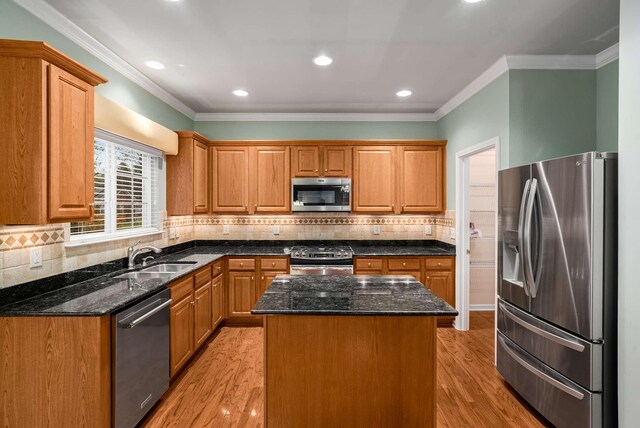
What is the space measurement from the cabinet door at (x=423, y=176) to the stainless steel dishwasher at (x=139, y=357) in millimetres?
3252

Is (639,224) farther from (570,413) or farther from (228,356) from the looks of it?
(228,356)

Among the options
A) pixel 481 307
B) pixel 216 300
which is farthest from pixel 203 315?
pixel 481 307

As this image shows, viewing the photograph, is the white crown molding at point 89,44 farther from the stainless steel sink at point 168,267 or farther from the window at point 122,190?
the stainless steel sink at point 168,267

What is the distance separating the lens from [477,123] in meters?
3.63

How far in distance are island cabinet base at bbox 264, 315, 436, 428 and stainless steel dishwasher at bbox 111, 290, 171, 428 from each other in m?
0.94

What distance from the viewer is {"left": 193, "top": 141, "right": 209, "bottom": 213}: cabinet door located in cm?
415

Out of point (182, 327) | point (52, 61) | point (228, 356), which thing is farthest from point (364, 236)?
point (52, 61)

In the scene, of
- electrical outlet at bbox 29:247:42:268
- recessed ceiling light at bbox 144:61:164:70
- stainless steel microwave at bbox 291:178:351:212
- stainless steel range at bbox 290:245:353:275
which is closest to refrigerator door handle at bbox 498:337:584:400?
stainless steel range at bbox 290:245:353:275

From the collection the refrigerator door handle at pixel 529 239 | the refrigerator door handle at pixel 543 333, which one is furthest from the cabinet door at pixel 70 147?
the refrigerator door handle at pixel 543 333

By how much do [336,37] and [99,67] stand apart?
2.05 metres

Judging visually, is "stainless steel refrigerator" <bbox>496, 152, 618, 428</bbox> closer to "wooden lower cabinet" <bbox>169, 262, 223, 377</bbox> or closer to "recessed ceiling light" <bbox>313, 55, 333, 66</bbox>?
"recessed ceiling light" <bbox>313, 55, 333, 66</bbox>

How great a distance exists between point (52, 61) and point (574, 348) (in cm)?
356

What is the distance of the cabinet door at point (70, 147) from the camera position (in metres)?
1.93

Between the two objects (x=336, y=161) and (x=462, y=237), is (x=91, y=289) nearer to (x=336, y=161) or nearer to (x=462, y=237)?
(x=336, y=161)
